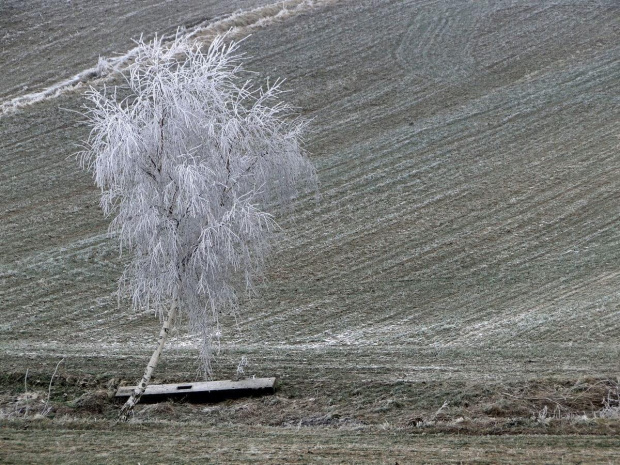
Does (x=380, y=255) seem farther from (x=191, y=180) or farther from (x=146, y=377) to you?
(x=191, y=180)

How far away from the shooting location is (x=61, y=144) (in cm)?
3162

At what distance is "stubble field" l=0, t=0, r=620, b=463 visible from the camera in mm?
14477

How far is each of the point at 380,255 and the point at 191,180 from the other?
1064 cm

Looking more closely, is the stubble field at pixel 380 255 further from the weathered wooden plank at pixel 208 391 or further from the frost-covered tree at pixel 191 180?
the frost-covered tree at pixel 191 180

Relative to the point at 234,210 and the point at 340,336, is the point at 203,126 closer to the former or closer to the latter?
the point at 234,210

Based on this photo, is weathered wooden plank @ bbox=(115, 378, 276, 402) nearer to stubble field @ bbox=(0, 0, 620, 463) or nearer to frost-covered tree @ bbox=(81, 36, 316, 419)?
stubble field @ bbox=(0, 0, 620, 463)

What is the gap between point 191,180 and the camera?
15.2 meters

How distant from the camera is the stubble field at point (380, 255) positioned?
14477 millimetres

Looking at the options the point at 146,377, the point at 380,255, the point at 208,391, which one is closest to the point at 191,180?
the point at 146,377

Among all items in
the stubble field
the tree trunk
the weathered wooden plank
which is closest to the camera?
the stubble field

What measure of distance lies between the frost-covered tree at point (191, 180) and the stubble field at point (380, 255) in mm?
2787

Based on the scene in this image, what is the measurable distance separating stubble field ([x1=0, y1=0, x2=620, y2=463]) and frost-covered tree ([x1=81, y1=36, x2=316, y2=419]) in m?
2.79

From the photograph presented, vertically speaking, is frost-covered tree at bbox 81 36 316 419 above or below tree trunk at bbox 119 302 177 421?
above

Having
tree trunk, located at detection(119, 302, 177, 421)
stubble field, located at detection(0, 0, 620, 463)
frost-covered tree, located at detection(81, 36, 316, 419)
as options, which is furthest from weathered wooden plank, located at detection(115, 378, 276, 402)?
frost-covered tree, located at detection(81, 36, 316, 419)
